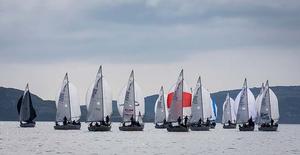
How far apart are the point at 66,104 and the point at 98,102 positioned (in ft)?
38.7

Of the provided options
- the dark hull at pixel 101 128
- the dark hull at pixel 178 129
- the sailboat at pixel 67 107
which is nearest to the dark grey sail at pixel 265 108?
the dark hull at pixel 178 129

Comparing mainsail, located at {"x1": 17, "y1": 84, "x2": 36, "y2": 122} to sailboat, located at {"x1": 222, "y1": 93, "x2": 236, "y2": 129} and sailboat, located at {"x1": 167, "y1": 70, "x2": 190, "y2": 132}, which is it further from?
sailboat, located at {"x1": 222, "y1": 93, "x2": 236, "y2": 129}

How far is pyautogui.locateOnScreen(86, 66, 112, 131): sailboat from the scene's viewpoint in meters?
113

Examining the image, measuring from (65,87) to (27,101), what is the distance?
20.5 meters

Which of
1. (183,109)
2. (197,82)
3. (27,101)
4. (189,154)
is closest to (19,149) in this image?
(189,154)

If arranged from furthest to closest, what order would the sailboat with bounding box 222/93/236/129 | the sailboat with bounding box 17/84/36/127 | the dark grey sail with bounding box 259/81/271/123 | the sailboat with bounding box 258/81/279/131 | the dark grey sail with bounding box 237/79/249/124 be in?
the sailboat with bounding box 222/93/236/129 < the sailboat with bounding box 17/84/36/127 < the dark grey sail with bounding box 237/79/249/124 < the sailboat with bounding box 258/81/279/131 < the dark grey sail with bounding box 259/81/271/123

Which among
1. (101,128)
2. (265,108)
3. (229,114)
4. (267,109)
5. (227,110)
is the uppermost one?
(227,110)

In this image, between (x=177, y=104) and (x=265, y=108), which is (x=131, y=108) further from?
(x=265, y=108)

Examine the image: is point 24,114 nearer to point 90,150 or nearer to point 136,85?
point 136,85

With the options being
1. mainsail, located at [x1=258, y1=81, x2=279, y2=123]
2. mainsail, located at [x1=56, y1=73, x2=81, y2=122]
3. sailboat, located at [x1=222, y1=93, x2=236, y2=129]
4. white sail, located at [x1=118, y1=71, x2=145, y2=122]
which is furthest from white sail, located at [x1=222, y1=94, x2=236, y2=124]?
mainsail, located at [x1=56, y1=73, x2=81, y2=122]

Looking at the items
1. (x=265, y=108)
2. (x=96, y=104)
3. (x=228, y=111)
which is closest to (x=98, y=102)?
(x=96, y=104)

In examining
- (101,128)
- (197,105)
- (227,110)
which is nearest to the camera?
(101,128)

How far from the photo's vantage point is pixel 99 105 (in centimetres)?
11269

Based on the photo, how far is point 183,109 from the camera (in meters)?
118
